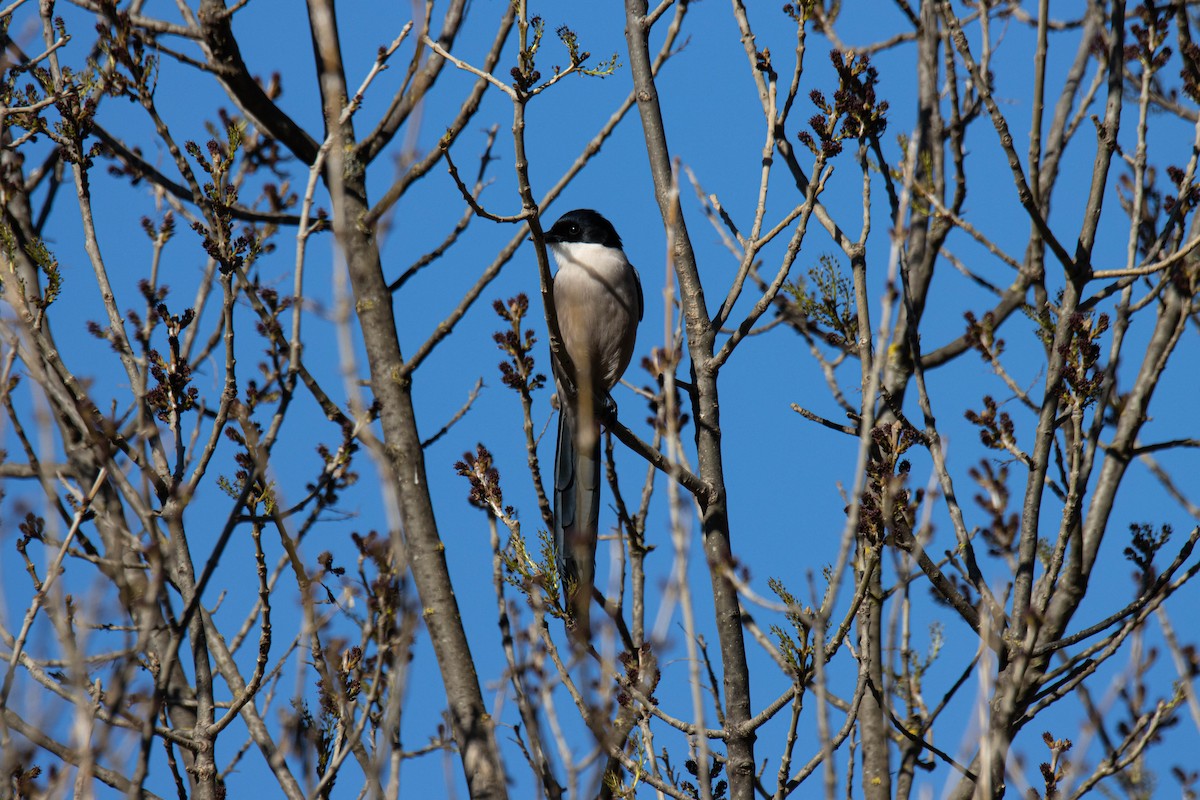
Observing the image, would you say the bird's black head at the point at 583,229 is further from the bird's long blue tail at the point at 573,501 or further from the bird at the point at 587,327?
Result: the bird's long blue tail at the point at 573,501

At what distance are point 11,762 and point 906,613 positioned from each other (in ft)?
10.1

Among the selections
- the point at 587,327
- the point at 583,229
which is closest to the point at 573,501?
the point at 587,327

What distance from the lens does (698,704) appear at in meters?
2.05

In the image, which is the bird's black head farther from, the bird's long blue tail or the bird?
the bird's long blue tail

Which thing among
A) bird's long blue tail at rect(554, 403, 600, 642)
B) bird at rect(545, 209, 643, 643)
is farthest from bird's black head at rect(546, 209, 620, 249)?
bird's long blue tail at rect(554, 403, 600, 642)

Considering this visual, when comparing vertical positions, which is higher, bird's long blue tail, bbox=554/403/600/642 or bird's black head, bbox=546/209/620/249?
bird's black head, bbox=546/209/620/249

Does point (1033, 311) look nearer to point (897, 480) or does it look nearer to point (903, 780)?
point (897, 480)

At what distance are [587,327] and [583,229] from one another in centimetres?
70

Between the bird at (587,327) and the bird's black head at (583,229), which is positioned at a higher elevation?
the bird's black head at (583,229)

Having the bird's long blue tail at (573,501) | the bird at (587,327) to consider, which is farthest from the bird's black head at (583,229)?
the bird's long blue tail at (573,501)

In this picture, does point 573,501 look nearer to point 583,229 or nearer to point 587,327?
point 587,327

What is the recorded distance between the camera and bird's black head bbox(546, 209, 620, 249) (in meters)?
5.81

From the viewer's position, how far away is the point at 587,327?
5348 millimetres

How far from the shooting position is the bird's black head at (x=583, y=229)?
5812 millimetres
